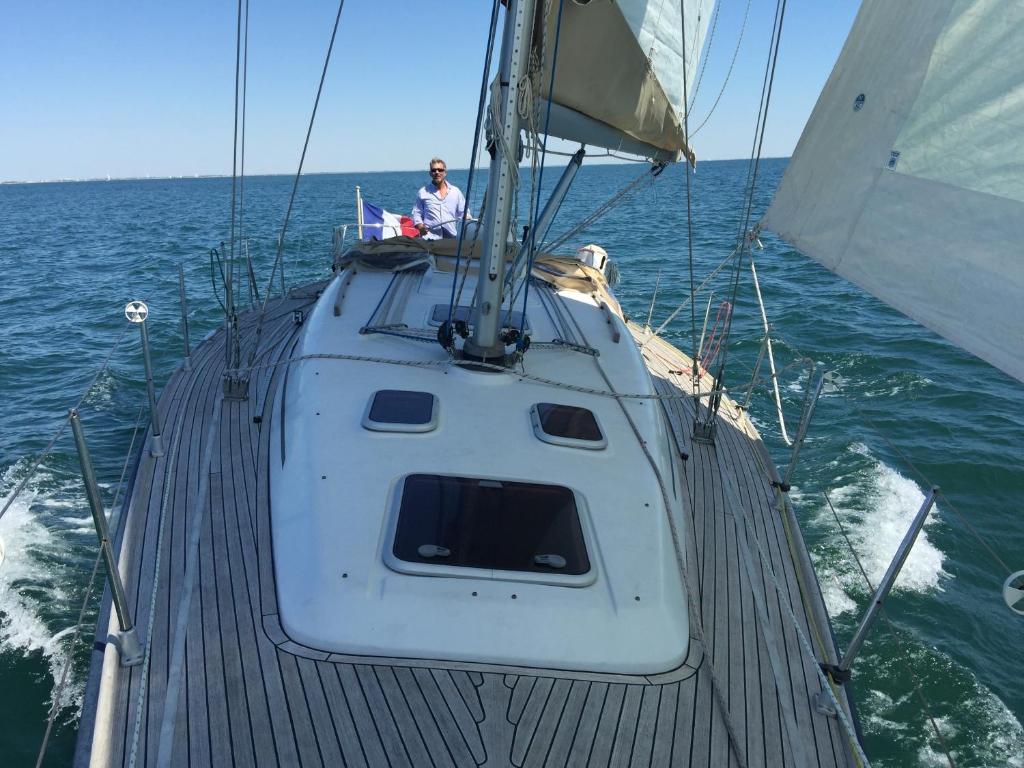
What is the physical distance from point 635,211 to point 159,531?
31.2 meters

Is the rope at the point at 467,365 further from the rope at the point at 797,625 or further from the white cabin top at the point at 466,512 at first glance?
the rope at the point at 797,625

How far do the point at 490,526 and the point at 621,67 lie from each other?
2896mm

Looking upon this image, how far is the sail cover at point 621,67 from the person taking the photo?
13.2 feet

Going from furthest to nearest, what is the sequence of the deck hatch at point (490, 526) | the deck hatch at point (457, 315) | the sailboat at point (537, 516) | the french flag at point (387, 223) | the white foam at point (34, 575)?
1. the french flag at point (387, 223)
2. the deck hatch at point (457, 315)
3. the white foam at point (34, 575)
4. the deck hatch at point (490, 526)
5. the sailboat at point (537, 516)

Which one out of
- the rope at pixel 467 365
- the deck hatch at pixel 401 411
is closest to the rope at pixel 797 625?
the rope at pixel 467 365

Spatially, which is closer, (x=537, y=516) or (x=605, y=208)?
(x=537, y=516)

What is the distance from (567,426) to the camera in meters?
4.11

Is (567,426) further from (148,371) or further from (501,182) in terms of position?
(148,371)

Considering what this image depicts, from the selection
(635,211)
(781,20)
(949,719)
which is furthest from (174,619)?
(635,211)

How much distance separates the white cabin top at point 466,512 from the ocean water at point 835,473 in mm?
1060

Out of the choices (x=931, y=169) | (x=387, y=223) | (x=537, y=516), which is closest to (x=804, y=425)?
(x=931, y=169)

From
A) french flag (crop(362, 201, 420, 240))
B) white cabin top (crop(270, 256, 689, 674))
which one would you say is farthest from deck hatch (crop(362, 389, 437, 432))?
french flag (crop(362, 201, 420, 240))

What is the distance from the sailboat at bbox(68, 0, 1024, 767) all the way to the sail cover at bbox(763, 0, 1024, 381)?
14mm

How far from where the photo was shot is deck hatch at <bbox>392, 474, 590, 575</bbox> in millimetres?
3250
